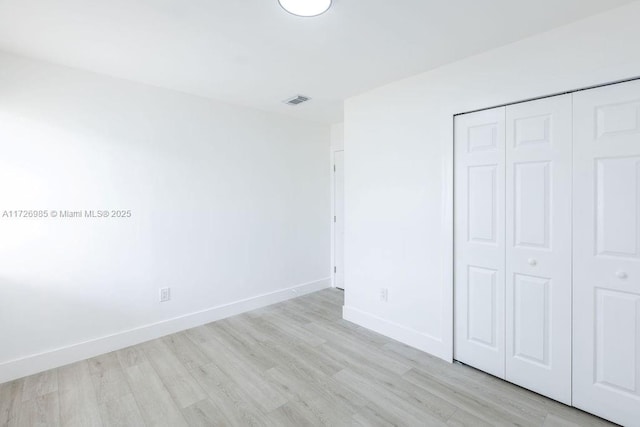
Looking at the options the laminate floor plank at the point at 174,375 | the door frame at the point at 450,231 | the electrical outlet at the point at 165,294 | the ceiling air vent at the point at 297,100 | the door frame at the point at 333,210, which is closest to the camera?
the laminate floor plank at the point at 174,375

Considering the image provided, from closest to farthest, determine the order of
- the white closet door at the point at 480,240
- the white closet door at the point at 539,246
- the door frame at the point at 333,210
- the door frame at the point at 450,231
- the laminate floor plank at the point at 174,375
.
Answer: the white closet door at the point at 539,246 < the laminate floor plank at the point at 174,375 < the white closet door at the point at 480,240 < the door frame at the point at 450,231 < the door frame at the point at 333,210

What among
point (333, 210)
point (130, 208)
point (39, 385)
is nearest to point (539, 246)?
point (333, 210)

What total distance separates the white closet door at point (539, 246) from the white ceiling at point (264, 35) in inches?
25.3

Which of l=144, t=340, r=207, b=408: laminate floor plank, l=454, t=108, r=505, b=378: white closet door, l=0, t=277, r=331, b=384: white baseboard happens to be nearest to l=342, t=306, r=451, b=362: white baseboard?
l=454, t=108, r=505, b=378: white closet door

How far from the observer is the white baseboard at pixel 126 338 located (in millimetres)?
2344

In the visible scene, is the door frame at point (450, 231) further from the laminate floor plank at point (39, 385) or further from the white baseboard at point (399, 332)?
the laminate floor plank at point (39, 385)

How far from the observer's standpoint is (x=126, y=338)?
281cm

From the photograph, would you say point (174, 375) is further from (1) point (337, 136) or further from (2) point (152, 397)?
(1) point (337, 136)

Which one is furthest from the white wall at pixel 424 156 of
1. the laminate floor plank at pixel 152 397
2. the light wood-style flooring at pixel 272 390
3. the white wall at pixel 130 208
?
the laminate floor plank at pixel 152 397

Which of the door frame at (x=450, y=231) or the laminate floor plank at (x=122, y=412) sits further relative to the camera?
the door frame at (x=450, y=231)

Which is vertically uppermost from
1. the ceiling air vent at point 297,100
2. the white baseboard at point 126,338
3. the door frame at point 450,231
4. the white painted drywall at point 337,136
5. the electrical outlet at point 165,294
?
the ceiling air vent at point 297,100

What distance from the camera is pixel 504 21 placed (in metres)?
1.89

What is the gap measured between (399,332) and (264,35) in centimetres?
274

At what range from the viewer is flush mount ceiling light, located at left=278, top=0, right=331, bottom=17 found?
166cm
